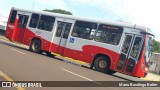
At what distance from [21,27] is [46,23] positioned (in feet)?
10.1

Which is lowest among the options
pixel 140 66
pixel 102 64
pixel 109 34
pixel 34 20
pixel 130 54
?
pixel 102 64


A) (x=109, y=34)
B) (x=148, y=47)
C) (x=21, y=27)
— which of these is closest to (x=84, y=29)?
(x=109, y=34)

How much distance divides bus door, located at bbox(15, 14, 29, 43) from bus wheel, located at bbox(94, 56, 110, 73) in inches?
333

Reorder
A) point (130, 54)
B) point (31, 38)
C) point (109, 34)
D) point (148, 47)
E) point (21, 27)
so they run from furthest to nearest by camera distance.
Result: 1. point (21, 27)
2. point (31, 38)
3. point (109, 34)
4. point (148, 47)
5. point (130, 54)

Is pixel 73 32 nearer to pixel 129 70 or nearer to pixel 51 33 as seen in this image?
pixel 51 33

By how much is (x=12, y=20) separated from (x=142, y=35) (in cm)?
1285

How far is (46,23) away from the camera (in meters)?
23.5

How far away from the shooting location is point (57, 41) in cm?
2220

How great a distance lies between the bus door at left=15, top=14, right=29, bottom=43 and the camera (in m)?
25.2

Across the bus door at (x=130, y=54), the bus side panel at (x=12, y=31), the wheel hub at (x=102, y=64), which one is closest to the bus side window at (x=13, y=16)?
the bus side panel at (x=12, y=31)

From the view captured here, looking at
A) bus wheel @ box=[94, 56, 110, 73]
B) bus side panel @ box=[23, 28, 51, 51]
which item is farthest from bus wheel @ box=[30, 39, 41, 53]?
bus wheel @ box=[94, 56, 110, 73]

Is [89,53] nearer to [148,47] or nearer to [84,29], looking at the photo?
[84,29]

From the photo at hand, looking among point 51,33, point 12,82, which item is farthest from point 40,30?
point 12,82

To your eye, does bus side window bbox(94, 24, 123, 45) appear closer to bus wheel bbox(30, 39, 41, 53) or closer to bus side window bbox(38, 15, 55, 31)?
bus side window bbox(38, 15, 55, 31)
